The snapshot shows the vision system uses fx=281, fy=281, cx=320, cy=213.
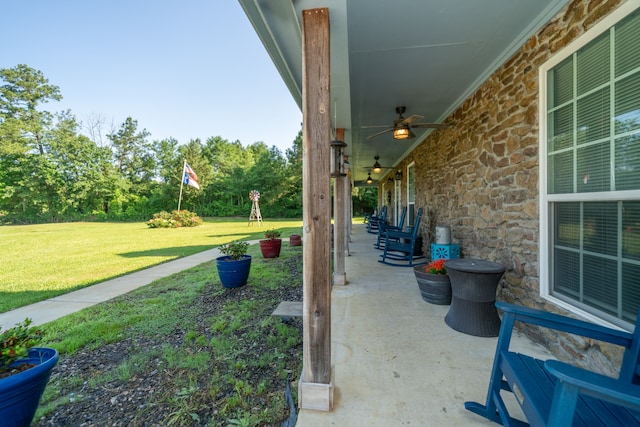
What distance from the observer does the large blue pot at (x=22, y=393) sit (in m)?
1.20

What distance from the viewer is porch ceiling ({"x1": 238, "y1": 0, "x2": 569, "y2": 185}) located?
6.08 ft

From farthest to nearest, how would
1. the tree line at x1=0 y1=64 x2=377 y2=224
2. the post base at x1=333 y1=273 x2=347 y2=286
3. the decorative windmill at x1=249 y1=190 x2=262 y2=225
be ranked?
1. the tree line at x1=0 y1=64 x2=377 y2=224
2. the decorative windmill at x1=249 y1=190 x2=262 y2=225
3. the post base at x1=333 y1=273 x2=347 y2=286

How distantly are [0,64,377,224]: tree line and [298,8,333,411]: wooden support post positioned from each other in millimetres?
22288

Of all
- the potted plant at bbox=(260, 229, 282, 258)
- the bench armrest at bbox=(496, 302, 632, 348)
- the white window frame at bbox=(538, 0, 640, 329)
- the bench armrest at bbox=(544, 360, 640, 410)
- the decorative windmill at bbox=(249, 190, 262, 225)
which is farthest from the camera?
the decorative windmill at bbox=(249, 190, 262, 225)

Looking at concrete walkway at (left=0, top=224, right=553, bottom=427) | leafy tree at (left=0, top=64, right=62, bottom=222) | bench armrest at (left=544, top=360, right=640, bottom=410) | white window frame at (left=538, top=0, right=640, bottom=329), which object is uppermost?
leafy tree at (left=0, top=64, right=62, bottom=222)

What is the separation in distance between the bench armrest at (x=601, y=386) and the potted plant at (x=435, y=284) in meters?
2.27

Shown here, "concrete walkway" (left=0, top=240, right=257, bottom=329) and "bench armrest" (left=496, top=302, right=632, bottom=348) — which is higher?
"bench armrest" (left=496, top=302, right=632, bottom=348)

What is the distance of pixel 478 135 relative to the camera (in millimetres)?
3188

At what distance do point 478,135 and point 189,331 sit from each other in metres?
3.65

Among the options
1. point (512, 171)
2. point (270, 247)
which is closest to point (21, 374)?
point (512, 171)

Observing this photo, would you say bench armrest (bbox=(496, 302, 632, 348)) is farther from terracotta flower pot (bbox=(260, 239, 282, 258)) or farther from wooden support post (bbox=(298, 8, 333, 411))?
terracotta flower pot (bbox=(260, 239, 282, 258))

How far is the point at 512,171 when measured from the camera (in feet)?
8.16

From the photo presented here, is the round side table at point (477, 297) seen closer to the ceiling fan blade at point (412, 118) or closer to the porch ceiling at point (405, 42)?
the ceiling fan blade at point (412, 118)

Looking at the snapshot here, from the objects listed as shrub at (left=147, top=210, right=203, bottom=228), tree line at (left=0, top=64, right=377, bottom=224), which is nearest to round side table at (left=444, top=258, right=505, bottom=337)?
shrub at (left=147, top=210, right=203, bottom=228)
